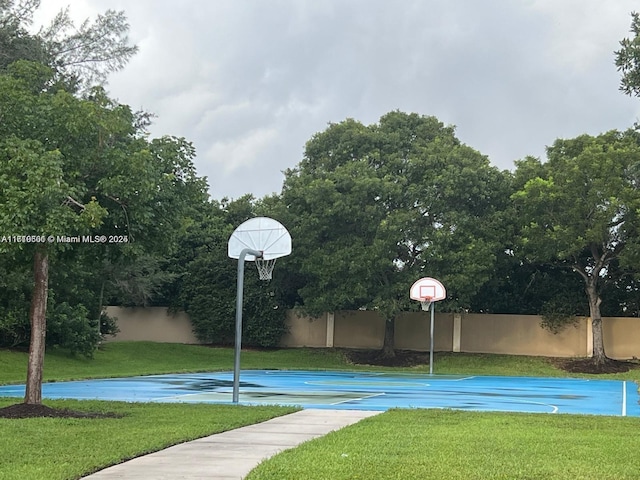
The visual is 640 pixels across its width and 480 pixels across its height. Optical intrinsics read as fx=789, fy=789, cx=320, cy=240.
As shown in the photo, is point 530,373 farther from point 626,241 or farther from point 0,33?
point 0,33

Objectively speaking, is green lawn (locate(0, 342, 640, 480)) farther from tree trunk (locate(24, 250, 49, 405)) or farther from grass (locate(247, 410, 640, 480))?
tree trunk (locate(24, 250, 49, 405))

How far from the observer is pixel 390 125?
37812 mm

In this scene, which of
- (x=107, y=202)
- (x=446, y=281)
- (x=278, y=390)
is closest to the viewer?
(x=107, y=202)

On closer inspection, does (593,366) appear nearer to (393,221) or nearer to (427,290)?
(427,290)

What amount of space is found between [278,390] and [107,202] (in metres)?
9.50

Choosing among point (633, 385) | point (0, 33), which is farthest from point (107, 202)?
point (633, 385)

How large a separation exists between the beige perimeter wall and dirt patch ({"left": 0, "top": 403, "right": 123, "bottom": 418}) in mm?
28644

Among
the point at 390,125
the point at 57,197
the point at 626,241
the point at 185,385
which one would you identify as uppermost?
the point at 390,125

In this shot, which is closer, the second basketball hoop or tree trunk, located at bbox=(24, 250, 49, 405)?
tree trunk, located at bbox=(24, 250, 49, 405)

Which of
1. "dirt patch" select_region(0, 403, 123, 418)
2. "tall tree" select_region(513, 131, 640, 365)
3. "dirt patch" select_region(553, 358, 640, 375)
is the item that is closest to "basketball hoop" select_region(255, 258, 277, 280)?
"tall tree" select_region(513, 131, 640, 365)

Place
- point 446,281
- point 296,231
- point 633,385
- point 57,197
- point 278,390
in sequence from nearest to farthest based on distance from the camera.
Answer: point 57,197, point 278,390, point 633,385, point 446,281, point 296,231

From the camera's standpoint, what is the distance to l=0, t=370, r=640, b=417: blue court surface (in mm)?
17750

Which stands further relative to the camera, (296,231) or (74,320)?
(296,231)

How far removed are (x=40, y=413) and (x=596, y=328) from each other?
92.2 feet
